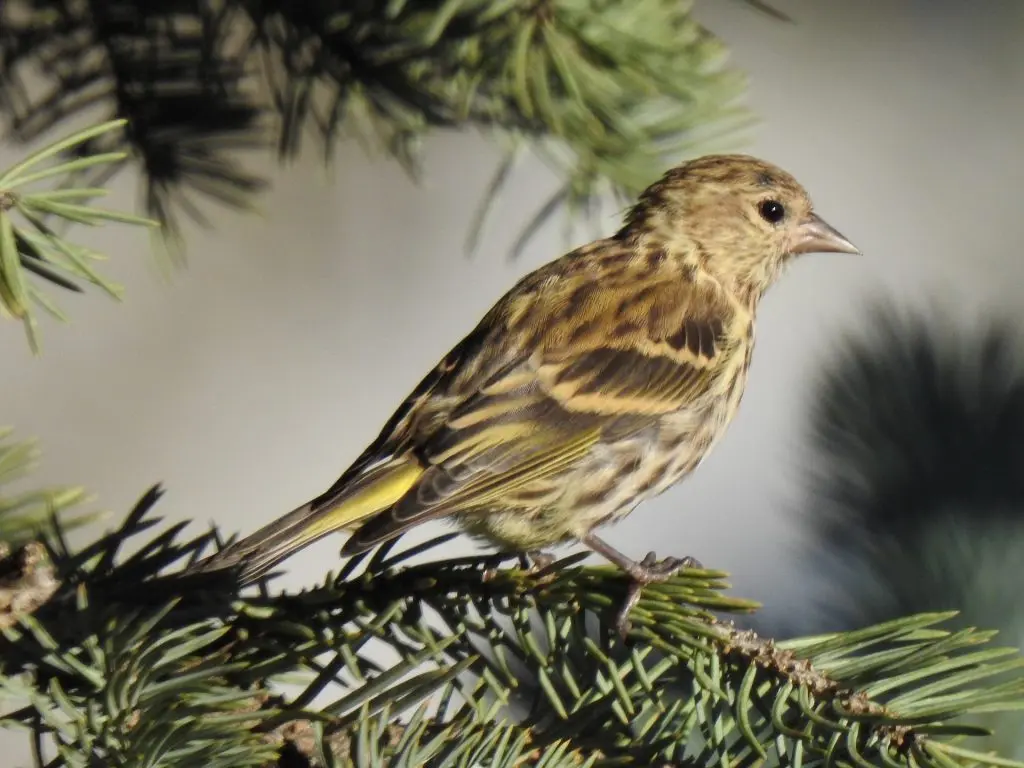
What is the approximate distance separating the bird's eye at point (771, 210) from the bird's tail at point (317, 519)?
0.84 m

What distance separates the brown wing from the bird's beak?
0.23 meters

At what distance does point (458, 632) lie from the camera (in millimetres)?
1147

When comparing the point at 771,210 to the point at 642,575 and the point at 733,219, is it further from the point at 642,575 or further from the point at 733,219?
the point at 642,575

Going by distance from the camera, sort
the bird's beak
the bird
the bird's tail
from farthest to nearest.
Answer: the bird's beak < the bird < the bird's tail

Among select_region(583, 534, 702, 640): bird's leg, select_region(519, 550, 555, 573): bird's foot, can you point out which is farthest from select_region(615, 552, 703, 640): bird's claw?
select_region(519, 550, 555, 573): bird's foot

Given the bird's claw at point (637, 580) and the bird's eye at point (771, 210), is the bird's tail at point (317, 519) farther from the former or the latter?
the bird's eye at point (771, 210)

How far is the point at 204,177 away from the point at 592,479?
0.63 metres

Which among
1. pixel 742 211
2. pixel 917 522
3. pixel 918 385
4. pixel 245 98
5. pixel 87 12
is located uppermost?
pixel 87 12

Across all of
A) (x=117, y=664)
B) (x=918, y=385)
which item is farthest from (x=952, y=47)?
(x=117, y=664)

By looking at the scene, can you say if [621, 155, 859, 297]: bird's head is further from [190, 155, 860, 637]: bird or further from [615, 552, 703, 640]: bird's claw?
[615, 552, 703, 640]: bird's claw

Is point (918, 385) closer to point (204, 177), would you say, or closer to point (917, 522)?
point (917, 522)

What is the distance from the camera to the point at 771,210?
211 cm

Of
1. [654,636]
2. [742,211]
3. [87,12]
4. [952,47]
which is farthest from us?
[952,47]

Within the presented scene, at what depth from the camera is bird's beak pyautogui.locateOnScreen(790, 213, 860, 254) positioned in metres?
2.09
